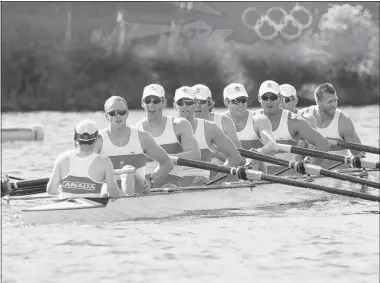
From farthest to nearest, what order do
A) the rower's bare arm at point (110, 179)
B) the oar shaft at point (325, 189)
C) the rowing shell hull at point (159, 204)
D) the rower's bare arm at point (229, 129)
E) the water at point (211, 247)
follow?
the rower's bare arm at point (229, 129) → the oar shaft at point (325, 189) → the rowing shell hull at point (159, 204) → the rower's bare arm at point (110, 179) → the water at point (211, 247)

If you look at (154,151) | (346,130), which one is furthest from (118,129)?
(346,130)

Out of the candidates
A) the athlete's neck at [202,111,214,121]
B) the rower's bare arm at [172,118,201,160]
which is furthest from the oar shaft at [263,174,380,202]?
the athlete's neck at [202,111,214,121]

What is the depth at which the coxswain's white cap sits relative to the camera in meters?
10.8

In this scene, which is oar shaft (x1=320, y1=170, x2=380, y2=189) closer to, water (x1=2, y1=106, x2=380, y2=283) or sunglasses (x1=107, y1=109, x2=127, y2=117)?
water (x1=2, y1=106, x2=380, y2=283)

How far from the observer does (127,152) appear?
12047 millimetres

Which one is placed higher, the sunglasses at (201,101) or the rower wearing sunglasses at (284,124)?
the sunglasses at (201,101)

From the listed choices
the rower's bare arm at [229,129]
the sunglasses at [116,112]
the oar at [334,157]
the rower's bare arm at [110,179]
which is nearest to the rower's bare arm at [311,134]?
the oar at [334,157]

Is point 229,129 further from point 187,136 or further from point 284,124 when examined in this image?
point 187,136

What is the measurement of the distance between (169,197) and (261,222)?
41.7 inches

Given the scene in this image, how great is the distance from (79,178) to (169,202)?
4.78ft

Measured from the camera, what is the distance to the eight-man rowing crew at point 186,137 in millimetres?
10922

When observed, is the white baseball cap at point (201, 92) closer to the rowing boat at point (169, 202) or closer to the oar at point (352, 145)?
the rowing boat at point (169, 202)

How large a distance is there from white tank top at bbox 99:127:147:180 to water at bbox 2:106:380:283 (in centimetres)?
71

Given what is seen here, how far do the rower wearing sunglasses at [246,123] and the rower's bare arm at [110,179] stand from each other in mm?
3584
